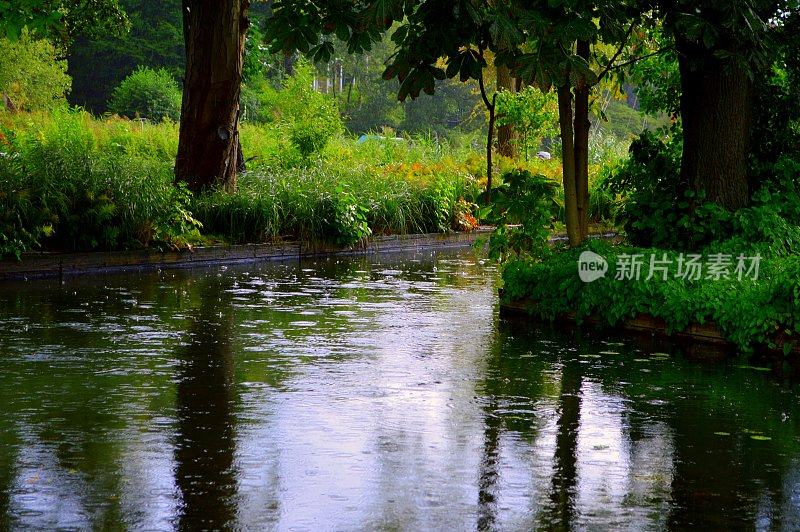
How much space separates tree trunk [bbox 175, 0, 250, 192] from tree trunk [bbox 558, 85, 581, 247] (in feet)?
30.3

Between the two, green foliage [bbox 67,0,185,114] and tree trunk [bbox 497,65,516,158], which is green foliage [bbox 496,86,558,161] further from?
green foliage [bbox 67,0,185,114]

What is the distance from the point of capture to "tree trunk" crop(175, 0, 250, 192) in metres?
20.9

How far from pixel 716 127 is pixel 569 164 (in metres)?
1.81

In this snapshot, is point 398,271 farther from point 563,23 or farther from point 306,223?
point 563,23

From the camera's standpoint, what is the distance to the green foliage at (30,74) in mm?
43344

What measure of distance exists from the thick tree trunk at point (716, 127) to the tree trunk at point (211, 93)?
32.2ft

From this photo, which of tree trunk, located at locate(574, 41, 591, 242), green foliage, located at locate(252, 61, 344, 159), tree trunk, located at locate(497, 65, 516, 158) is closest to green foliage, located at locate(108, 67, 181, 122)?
green foliage, located at locate(252, 61, 344, 159)

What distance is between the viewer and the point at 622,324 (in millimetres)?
12117

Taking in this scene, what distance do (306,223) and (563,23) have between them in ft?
39.1

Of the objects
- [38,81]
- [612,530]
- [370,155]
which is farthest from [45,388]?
[38,81]

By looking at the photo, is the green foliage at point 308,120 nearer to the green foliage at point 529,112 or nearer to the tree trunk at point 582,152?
the green foliage at point 529,112

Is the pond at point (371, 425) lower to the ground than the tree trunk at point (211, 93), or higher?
lower

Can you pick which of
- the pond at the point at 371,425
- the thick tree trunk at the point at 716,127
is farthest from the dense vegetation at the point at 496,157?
the pond at the point at 371,425

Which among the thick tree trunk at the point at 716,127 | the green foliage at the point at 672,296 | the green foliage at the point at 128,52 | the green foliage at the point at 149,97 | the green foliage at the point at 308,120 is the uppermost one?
the green foliage at the point at 128,52
